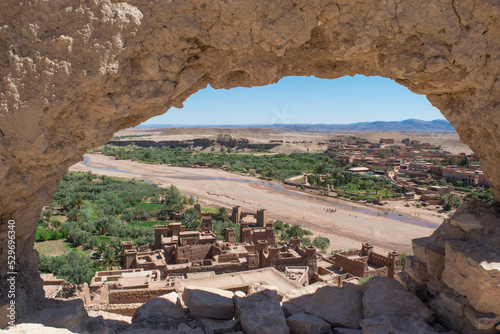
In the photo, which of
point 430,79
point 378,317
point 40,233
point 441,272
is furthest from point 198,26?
point 40,233

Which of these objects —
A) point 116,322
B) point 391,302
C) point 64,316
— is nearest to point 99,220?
point 116,322

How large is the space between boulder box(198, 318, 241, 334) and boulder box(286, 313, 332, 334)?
2.32ft

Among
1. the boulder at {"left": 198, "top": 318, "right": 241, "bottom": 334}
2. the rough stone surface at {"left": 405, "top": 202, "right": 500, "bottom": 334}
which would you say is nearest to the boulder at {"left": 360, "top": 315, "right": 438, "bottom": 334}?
the rough stone surface at {"left": 405, "top": 202, "right": 500, "bottom": 334}

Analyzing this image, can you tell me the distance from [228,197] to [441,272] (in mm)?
39194

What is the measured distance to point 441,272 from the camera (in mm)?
4918

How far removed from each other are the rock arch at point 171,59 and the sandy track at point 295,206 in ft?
74.7

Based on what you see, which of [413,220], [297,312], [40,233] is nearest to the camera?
[297,312]

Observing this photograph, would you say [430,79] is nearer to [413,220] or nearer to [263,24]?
[263,24]

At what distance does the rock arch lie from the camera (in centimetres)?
360

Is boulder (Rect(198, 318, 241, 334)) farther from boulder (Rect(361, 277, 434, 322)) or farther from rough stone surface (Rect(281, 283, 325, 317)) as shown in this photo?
boulder (Rect(361, 277, 434, 322))

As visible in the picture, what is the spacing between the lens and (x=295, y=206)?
1587 inches

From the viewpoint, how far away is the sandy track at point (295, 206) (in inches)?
1174

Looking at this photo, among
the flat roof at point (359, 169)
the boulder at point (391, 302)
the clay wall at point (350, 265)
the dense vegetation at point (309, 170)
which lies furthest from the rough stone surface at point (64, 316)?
the flat roof at point (359, 169)

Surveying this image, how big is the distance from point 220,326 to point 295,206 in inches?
1409
